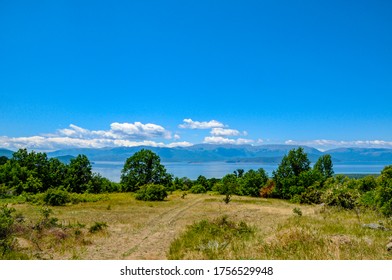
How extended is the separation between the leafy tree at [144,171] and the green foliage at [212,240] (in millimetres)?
46840

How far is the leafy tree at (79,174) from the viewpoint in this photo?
5812 cm

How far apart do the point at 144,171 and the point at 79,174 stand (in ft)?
42.6

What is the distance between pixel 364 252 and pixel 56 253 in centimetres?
1253

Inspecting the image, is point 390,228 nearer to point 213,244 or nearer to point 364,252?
point 364,252

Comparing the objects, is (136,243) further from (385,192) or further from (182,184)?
(182,184)

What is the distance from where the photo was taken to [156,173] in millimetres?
66562

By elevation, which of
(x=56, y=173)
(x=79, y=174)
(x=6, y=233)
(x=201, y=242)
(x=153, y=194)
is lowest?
(x=153, y=194)

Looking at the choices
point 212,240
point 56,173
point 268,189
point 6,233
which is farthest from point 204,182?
point 6,233

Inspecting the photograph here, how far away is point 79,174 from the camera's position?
5972cm

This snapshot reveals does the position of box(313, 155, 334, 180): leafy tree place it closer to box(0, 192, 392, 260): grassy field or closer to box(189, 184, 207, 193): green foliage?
box(189, 184, 207, 193): green foliage

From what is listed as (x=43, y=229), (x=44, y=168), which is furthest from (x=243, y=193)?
(x=43, y=229)

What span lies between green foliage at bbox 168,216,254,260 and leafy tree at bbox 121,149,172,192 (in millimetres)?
46840

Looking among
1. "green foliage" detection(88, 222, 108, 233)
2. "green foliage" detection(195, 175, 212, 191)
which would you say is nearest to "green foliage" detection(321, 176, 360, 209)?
"green foliage" detection(88, 222, 108, 233)

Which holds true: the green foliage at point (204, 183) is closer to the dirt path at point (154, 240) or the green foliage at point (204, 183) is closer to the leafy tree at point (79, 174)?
the leafy tree at point (79, 174)
